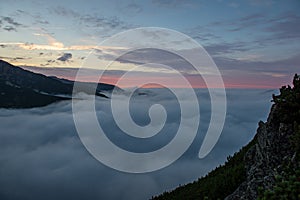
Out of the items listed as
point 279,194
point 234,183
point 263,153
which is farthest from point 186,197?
point 279,194

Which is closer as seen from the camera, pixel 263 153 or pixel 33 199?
pixel 263 153

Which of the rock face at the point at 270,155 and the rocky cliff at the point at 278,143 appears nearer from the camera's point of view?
the rocky cliff at the point at 278,143

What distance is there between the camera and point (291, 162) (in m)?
8.77

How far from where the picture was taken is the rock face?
9.53m

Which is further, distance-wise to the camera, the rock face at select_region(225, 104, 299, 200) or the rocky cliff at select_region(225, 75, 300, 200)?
the rock face at select_region(225, 104, 299, 200)

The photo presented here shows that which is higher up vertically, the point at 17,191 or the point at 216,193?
the point at 216,193

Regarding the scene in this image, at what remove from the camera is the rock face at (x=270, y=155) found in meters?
9.53

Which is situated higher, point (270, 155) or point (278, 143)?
point (278, 143)

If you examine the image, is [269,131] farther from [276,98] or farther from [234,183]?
[234,183]

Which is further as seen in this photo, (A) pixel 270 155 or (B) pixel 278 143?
(B) pixel 278 143

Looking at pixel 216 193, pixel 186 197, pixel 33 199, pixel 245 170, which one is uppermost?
pixel 245 170

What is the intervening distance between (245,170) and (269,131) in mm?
3035

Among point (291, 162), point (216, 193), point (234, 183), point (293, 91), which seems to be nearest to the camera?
point (291, 162)

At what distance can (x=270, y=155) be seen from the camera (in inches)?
417
